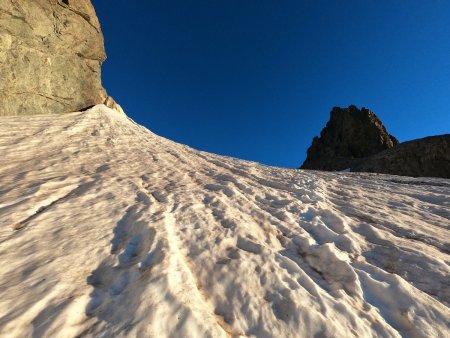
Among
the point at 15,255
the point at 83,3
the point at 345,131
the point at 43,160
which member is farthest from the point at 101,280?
the point at 345,131

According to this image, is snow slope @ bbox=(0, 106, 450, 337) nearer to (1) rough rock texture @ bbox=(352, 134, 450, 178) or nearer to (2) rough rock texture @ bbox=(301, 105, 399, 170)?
(1) rough rock texture @ bbox=(352, 134, 450, 178)

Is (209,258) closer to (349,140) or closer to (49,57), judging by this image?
(49,57)

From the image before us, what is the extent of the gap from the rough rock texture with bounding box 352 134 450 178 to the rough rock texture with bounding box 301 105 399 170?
13.5 metres

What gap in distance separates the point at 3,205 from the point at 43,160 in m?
3.68

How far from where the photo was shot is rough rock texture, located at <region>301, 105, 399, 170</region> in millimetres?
67062

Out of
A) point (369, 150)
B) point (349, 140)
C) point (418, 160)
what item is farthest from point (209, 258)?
point (349, 140)

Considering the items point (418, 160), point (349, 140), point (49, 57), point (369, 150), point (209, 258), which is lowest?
point (209, 258)

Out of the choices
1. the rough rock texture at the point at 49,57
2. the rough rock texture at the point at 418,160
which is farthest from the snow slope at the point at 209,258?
the rough rock texture at the point at 418,160

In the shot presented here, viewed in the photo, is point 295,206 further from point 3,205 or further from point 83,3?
point 83,3

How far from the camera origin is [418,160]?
4578 cm

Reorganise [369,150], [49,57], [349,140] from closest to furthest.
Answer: [49,57] < [369,150] < [349,140]

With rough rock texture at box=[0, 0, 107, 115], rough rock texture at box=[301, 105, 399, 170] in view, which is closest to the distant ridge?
rough rock texture at box=[301, 105, 399, 170]

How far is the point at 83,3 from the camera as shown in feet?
88.7

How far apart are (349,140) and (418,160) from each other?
991 inches
